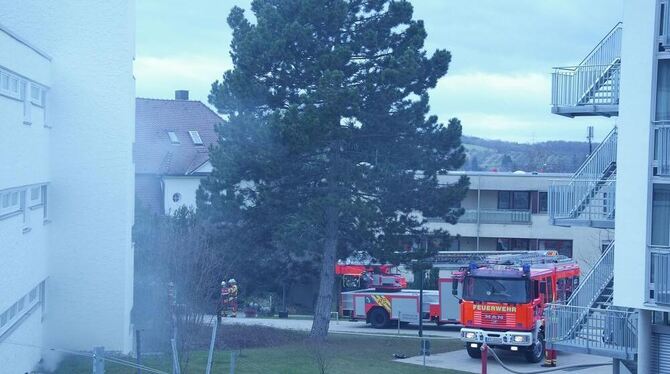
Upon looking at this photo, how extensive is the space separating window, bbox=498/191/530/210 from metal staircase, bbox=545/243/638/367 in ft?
105

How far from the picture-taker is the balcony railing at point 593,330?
1734 centimetres

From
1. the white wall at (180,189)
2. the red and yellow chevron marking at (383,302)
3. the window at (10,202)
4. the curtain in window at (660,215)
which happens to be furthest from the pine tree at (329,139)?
the white wall at (180,189)

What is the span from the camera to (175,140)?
5038 cm

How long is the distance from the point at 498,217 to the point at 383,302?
17.9 m

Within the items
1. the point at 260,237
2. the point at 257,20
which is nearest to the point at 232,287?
the point at 260,237

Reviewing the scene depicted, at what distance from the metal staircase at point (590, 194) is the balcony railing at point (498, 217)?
32.1 meters

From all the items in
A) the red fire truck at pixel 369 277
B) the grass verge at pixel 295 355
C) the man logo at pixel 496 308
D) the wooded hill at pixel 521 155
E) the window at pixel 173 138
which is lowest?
the grass verge at pixel 295 355

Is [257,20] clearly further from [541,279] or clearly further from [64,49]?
[541,279]

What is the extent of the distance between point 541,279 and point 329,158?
24.0 feet

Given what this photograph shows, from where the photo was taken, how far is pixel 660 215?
53.3 feet

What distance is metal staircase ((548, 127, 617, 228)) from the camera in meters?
18.4

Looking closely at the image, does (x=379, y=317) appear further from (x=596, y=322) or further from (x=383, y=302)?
(x=596, y=322)

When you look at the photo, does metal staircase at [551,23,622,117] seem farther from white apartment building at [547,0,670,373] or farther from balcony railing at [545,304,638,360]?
balcony railing at [545,304,638,360]

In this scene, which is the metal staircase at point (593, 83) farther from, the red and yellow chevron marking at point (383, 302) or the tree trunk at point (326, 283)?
the red and yellow chevron marking at point (383, 302)
